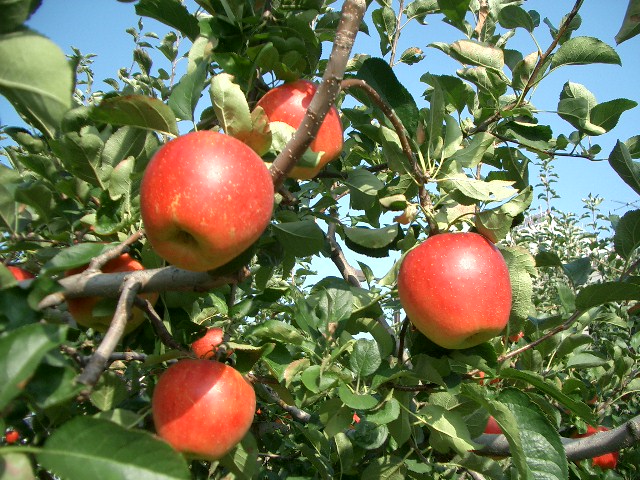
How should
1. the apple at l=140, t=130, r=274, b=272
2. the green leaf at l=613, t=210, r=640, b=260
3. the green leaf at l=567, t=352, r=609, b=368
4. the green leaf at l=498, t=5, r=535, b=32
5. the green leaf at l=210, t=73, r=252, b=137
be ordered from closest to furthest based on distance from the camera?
the apple at l=140, t=130, r=274, b=272
the green leaf at l=210, t=73, r=252, b=137
the green leaf at l=613, t=210, r=640, b=260
the green leaf at l=498, t=5, r=535, b=32
the green leaf at l=567, t=352, r=609, b=368

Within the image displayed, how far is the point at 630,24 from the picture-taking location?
1667mm

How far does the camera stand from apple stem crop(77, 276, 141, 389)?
0.83 metres

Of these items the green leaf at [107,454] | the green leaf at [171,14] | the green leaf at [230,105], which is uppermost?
the green leaf at [171,14]

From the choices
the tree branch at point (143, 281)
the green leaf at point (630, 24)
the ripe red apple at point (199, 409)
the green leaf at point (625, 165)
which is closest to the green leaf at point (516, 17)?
the green leaf at point (630, 24)

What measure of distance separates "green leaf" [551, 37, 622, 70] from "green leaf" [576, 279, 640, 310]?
734mm

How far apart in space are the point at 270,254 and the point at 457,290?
0.56 meters

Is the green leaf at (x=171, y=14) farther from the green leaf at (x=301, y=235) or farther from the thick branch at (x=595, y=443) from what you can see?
the thick branch at (x=595, y=443)

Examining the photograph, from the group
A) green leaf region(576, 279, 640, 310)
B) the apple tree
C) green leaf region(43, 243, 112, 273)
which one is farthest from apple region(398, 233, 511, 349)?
green leaf region(43, 243, 112, 273)

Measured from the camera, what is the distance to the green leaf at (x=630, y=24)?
1595mm

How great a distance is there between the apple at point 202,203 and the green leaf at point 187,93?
0.22 meters

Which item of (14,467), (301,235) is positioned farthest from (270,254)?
(14,467)

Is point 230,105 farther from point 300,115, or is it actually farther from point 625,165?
point 625,165

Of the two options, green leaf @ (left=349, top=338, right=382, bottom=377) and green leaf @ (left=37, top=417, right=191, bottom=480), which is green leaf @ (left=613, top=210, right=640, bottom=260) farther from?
green leaf @ (left=37, top=417, right=191, bottom=480)

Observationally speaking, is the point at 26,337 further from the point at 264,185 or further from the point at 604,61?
the point at 604,61
